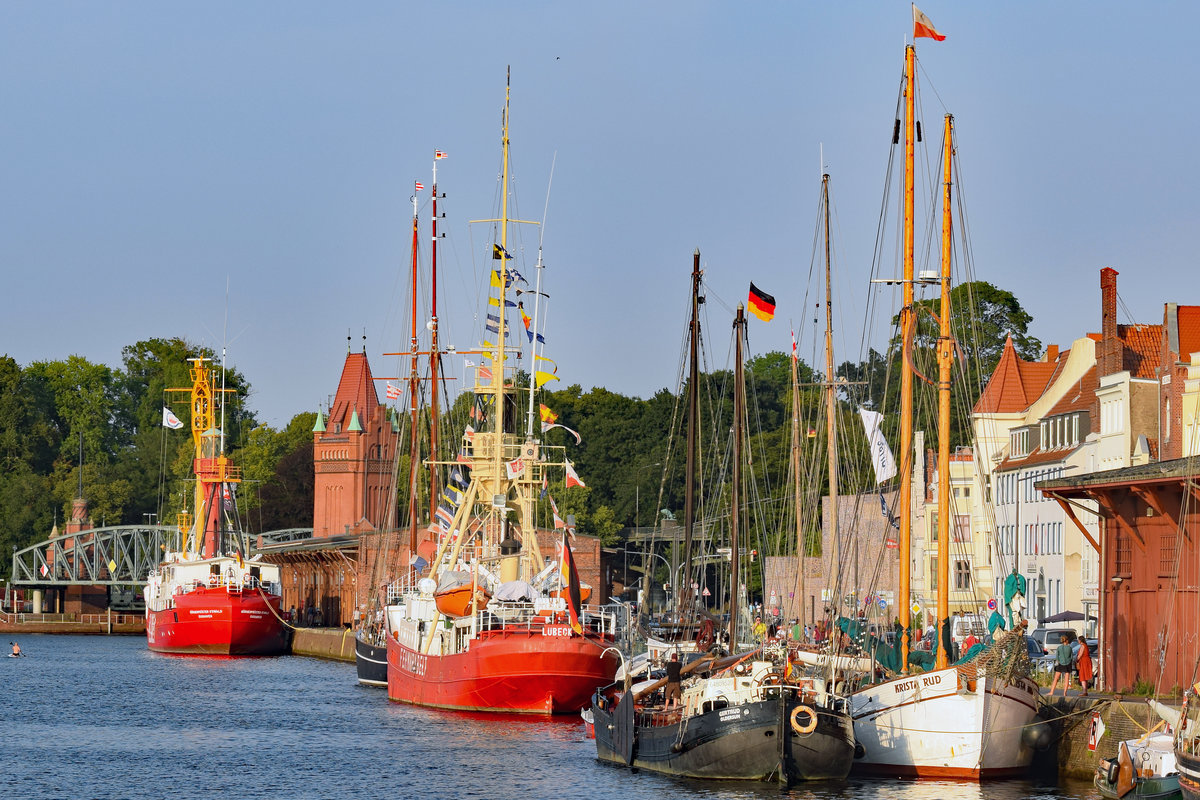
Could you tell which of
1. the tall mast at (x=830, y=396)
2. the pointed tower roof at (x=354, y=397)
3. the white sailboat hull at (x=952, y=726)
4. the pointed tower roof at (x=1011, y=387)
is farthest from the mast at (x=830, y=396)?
the pointed tower roof at (x=354, y=397)

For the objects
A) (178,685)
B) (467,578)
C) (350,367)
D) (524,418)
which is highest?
(350,367)

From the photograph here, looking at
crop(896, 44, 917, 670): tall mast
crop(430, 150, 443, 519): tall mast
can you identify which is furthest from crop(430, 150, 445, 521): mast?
crop(896, 44, 917, 670): tall mast

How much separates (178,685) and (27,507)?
3982 inches

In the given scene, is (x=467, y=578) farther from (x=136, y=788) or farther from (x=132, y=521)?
(x=132, y=521)

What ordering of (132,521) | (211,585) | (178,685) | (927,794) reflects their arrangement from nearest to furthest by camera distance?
(927,794) → (178,685) → (211,585) → (132,521)

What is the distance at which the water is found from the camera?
39156mm

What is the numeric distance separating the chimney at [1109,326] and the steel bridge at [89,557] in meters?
99.7

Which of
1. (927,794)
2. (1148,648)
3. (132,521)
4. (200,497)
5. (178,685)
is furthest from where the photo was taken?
(132,521)

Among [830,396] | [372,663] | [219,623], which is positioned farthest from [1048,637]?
[219,623]

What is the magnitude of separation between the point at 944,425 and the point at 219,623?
7141 cm

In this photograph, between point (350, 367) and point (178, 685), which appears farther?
point (350, 367)

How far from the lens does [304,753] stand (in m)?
49.4

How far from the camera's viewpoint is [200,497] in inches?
4626

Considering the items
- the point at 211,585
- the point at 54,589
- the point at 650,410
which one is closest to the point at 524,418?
the point at 211,585
